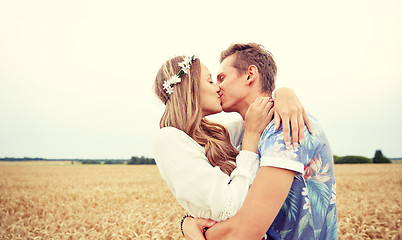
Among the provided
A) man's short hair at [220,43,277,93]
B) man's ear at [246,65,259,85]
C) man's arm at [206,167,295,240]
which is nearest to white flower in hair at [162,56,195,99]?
man's short hair at [220,43,277,93]

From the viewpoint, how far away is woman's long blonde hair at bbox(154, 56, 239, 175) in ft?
8.71

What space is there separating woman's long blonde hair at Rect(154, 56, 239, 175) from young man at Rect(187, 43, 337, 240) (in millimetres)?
413

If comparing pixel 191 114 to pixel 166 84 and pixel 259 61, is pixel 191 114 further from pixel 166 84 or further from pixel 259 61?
pixel 259 61

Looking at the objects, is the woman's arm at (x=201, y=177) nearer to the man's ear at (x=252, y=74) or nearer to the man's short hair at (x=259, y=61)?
the man's ear at (x=252, y=74)

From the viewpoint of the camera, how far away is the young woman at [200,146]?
2170 mm

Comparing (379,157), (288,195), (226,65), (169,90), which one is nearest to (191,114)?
(169,90)

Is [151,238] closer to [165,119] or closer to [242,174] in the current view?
[165,119]

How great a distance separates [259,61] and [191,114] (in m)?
0.89

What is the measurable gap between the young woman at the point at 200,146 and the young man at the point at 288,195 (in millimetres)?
111

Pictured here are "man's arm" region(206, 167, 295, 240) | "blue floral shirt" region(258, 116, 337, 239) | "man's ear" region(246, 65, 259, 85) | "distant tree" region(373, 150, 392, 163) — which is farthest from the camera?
"distant tree" region(373, 150, 392, 163)

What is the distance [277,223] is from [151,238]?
3.94 metres

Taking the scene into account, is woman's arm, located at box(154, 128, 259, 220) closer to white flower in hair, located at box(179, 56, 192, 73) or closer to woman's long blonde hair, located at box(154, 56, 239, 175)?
woman's long blonde hair, located at box(154, 56, 239, 175)

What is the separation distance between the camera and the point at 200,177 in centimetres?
221

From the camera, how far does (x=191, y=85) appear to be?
2.99m
